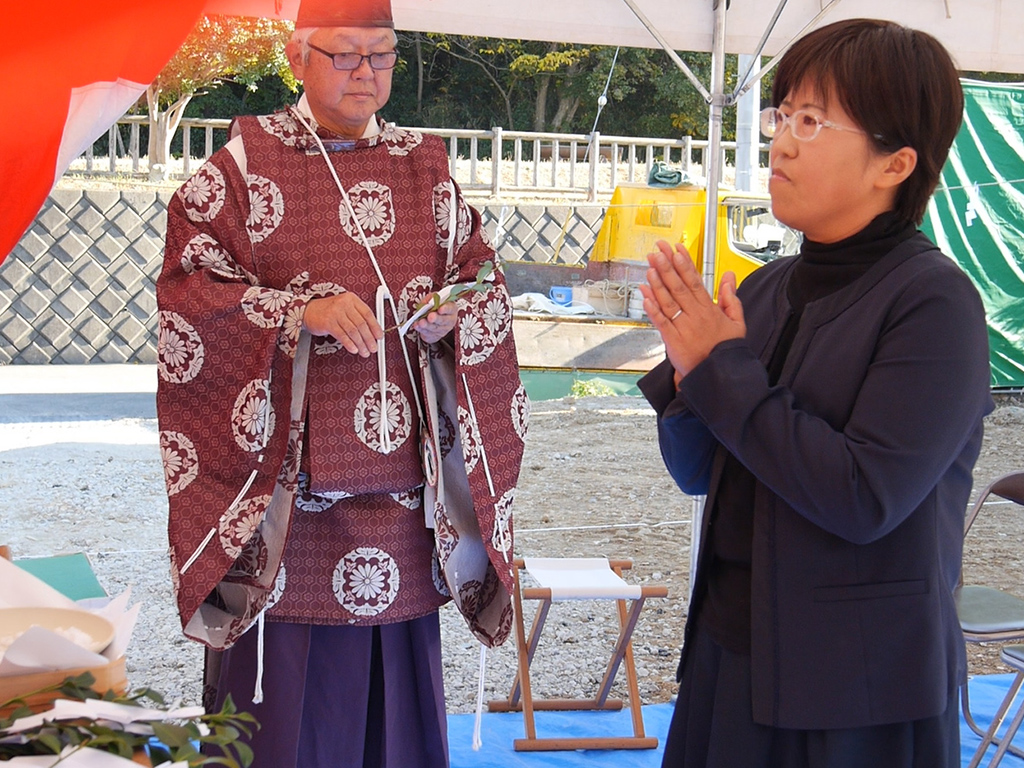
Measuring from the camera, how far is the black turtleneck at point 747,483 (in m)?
1.30

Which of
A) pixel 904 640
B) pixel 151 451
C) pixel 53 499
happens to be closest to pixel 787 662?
pixel 904 640

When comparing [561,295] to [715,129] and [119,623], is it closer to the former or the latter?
[715,129]

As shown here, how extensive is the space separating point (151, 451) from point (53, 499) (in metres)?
1.14

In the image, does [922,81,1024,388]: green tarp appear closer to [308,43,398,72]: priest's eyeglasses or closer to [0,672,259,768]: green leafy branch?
[308,43,398,72]: priest's eyeglasses

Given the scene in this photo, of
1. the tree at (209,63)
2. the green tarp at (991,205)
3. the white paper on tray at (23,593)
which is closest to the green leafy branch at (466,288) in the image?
the white paper on tray at (23,593)

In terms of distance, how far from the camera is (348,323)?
1.75 meters

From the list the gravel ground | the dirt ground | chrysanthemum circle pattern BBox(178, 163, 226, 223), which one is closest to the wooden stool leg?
the gravel ground

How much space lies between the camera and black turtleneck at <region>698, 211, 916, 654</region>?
1.30 metres

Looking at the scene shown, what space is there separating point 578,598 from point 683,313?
170 centimetres

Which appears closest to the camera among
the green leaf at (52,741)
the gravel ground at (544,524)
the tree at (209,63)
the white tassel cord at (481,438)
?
the green leaf at (52,741)

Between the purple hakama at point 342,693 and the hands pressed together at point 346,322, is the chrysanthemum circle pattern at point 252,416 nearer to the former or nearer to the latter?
the hands pressed together at point 346,322

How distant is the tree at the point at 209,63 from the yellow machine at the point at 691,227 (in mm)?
3275

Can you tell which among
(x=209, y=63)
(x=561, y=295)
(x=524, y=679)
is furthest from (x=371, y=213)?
(x=209, y=63)

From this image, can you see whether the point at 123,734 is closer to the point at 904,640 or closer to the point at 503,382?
the point at 904,640
